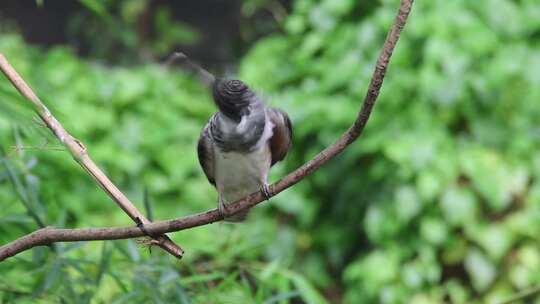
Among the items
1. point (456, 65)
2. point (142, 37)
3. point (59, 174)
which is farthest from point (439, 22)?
point (142, 37)

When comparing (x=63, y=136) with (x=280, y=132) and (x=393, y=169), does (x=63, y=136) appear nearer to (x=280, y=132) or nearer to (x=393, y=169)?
(x=280, y=132)

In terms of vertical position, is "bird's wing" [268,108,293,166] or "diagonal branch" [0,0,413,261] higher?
"bird's wing" [268,108,293,166]

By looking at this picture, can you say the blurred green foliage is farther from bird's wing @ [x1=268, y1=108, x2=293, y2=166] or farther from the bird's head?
the bird's head

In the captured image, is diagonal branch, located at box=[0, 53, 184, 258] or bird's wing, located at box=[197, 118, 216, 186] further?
bird's wing, located at box=[197, 118, 216, 186]

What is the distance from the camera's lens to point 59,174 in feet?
11.2

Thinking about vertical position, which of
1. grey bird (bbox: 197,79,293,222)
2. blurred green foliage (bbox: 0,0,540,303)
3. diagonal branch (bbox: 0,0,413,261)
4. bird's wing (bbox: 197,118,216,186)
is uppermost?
blurred green foliage (bbox: 0,0,540,303)

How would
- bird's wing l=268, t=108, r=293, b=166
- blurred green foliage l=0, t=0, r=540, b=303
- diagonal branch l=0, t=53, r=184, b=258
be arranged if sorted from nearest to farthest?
diagonal branch l=0, t=53, r=184, b=258, bird's wing l=268, t=108, r=293, b=166, blurred green foliage l=0, t=0, r=540, b=303

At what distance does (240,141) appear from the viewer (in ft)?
5.11

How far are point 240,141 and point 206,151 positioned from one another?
0.56 feet

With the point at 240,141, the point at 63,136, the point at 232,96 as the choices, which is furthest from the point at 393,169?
the point at 63,136

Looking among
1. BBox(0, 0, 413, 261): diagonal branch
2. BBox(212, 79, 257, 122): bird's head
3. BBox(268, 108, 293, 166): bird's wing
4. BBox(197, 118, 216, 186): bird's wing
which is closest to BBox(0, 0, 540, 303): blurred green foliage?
BBox(197, 118, 216, 186): bird's wing

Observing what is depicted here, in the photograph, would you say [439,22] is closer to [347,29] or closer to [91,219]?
[347,29]

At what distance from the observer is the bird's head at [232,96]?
127 centimetres

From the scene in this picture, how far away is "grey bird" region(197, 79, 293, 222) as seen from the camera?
4.40ft
